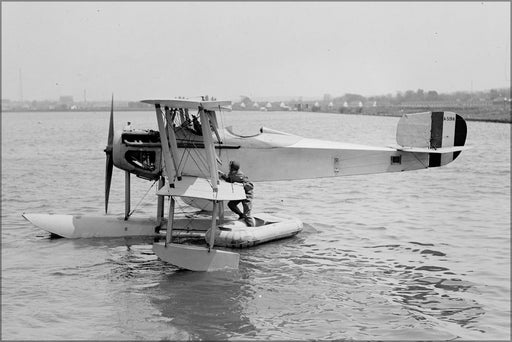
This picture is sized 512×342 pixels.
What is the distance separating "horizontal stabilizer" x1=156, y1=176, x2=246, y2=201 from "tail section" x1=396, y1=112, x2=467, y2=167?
4491 mm

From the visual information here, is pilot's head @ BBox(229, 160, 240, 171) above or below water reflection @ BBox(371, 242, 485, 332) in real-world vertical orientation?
above

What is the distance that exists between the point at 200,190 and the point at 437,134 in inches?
229

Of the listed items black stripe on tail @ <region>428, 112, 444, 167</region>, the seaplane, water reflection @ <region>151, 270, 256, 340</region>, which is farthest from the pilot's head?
black stripe on tail @ <region>428, 112, 444, 167</region>

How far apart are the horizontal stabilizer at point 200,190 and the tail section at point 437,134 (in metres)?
4.49

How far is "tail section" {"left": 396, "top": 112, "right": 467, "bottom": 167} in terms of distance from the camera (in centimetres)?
Answer: 1316

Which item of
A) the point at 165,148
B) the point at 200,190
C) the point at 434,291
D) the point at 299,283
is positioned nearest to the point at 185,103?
the point at 165,148

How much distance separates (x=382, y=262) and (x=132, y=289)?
4.55 meters

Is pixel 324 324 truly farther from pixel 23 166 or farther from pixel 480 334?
pixel 23 166

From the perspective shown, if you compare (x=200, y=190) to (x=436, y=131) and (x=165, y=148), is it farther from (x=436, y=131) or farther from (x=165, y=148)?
(x=436, y=131)

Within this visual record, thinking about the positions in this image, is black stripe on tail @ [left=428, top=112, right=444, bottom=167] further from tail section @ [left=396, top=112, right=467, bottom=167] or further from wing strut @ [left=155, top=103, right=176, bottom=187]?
wing strut @ [left=155, top=103, right=176, bottom=187]

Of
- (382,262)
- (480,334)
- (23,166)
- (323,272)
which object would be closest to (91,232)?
(323,272)

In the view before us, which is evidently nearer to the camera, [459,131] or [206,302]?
[206,302]

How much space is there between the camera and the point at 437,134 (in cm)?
1320

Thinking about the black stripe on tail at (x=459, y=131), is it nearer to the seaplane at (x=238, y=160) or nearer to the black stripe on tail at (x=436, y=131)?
the seaplane at (x=238, y=160)
